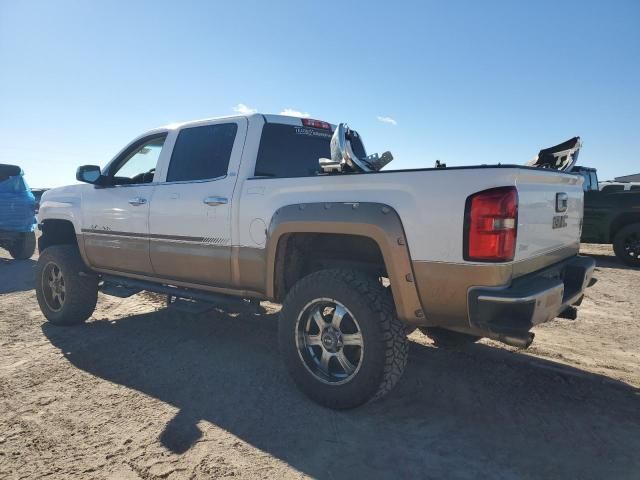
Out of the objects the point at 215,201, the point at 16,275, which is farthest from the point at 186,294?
the point at 16,275

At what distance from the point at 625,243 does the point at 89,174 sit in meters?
9.62

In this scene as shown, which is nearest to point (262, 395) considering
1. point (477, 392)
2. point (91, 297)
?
point (477, 392)

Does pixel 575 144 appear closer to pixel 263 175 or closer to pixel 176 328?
pixel 263 175

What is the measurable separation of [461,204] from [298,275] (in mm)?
1451

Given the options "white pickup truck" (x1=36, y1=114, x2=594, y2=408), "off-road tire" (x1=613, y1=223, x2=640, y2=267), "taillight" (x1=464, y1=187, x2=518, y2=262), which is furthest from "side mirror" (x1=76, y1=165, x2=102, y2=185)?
"off-road tire" (x1=613, y1=223, x2=640, y2=267)

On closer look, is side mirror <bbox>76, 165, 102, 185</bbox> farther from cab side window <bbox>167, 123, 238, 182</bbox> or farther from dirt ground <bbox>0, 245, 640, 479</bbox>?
dirt ground <bbox>0, 245, 640, 479</bbox>

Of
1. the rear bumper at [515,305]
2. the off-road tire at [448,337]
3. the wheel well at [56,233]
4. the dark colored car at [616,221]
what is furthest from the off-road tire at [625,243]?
the wheel well at [56,233]

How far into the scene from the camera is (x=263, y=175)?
3609 mm

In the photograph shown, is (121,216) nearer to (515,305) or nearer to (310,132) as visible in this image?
(310,132)

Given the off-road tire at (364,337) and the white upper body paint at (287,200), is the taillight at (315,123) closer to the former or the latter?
Result: the white upper body paint at (287,200)

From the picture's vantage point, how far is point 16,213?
9.21 m

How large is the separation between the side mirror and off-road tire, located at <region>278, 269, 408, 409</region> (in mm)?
2723

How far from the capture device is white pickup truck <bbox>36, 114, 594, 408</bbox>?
7.82 ft

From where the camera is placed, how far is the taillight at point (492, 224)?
2.32 metres
